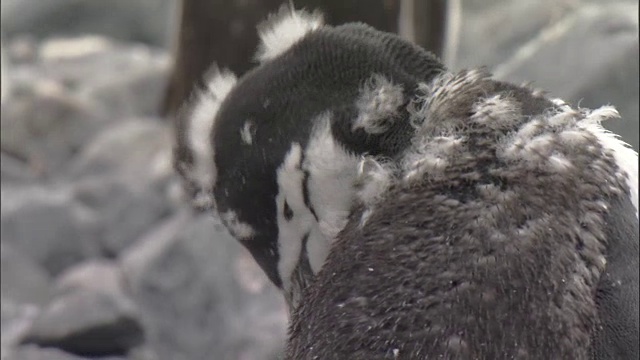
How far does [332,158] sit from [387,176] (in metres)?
0.05

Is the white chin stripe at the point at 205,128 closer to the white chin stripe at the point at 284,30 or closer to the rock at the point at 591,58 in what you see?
the white chin stripe at the point at 284,30

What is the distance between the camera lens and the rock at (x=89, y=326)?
4.32 feet

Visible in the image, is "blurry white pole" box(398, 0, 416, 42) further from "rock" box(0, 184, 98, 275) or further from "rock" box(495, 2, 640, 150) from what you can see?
"rock" box(0, 184, 98, 275)

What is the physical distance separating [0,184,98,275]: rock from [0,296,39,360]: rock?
191mm

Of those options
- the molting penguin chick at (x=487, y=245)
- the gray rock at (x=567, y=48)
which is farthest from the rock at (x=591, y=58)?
the molting penguin chick at (x=487, y=245)

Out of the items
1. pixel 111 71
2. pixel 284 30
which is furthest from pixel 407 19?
pixel 111 71

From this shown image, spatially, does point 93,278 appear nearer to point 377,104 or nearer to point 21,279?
point 21,279

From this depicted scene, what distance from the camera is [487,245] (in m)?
0.57

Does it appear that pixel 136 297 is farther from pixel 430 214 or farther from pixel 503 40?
pixel 430 214

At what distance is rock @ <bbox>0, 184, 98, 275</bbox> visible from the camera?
1.71 metres

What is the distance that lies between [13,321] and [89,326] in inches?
5.3

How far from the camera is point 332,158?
68 centimetres

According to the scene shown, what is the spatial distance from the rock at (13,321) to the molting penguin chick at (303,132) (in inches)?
26.0

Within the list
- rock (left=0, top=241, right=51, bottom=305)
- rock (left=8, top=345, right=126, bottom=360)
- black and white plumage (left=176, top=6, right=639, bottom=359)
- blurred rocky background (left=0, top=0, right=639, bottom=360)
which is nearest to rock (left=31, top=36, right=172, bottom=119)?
blurred rocky background (left=0, top=0, right=639, bottom=360)
